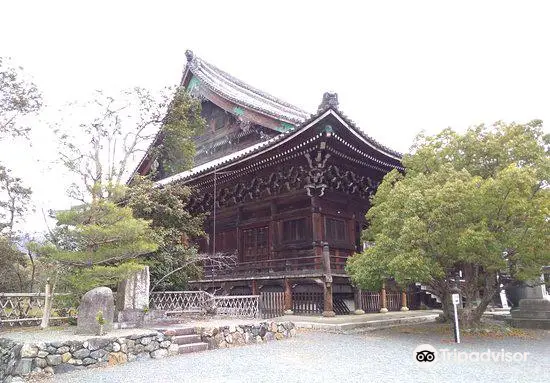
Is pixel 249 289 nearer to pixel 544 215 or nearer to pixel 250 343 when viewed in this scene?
pixel 250 343

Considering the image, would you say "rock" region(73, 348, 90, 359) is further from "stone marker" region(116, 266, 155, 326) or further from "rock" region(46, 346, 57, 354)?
"stone marker" region(116, 266, 155, 326)

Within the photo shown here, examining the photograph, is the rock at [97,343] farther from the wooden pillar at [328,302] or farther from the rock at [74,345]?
the wooden pillar at [328,302]

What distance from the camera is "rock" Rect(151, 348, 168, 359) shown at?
905 centimetres

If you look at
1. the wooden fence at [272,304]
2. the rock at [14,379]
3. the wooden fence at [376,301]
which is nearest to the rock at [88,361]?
the rock at [14,379]

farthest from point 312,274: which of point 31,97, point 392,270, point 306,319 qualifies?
point 31,97

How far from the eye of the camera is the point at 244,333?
425 inches

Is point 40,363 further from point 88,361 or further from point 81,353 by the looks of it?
point 88,361

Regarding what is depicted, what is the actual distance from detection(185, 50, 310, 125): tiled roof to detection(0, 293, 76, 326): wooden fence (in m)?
11.6

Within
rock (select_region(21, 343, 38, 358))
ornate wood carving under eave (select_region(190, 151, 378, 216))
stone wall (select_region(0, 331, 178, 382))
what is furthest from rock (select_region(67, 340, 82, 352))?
ornate wood carving under eave (select_region(190, 151, 378, 216))

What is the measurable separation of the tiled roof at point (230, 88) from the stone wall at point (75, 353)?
13132mm

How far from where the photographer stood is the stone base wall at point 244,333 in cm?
1007

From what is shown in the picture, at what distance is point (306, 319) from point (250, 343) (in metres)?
3.55

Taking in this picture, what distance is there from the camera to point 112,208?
35.0 ft

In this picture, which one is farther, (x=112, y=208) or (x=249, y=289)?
(x=249, y=289)
